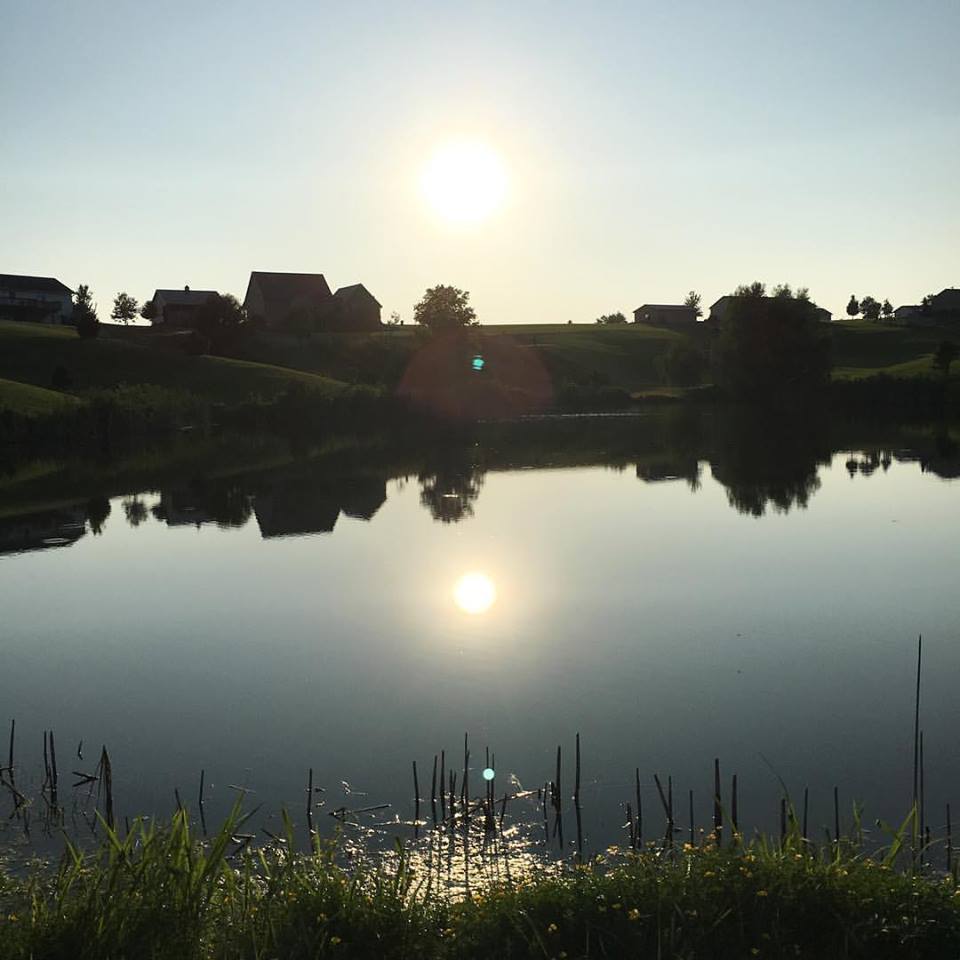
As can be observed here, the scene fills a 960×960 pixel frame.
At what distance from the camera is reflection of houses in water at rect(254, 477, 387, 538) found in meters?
41.4

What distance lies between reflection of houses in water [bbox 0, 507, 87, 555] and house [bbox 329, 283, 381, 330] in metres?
114

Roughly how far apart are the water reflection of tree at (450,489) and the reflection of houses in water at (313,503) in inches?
95.0

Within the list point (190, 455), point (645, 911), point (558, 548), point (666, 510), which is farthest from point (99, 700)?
point (190, 455)

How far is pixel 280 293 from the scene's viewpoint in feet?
563

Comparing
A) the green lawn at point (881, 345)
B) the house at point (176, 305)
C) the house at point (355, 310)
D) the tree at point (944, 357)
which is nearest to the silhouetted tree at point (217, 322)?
the house at point (176, 305)

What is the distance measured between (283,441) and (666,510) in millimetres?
45111

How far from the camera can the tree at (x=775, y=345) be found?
111750 millimetres

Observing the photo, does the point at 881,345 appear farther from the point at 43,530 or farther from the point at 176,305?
the point at 43,530

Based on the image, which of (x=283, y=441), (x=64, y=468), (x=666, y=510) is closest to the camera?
(x=666, y=510)

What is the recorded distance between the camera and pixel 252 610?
26781 mm

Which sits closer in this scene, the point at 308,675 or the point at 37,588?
the point at 308,675

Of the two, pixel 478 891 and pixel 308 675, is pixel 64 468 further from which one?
pixel 478 891

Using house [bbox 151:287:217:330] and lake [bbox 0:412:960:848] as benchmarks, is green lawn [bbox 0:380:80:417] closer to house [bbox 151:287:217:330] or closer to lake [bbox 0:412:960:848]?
lake [bbox 0:412:960:848]

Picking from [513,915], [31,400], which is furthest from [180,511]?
[31,400]
